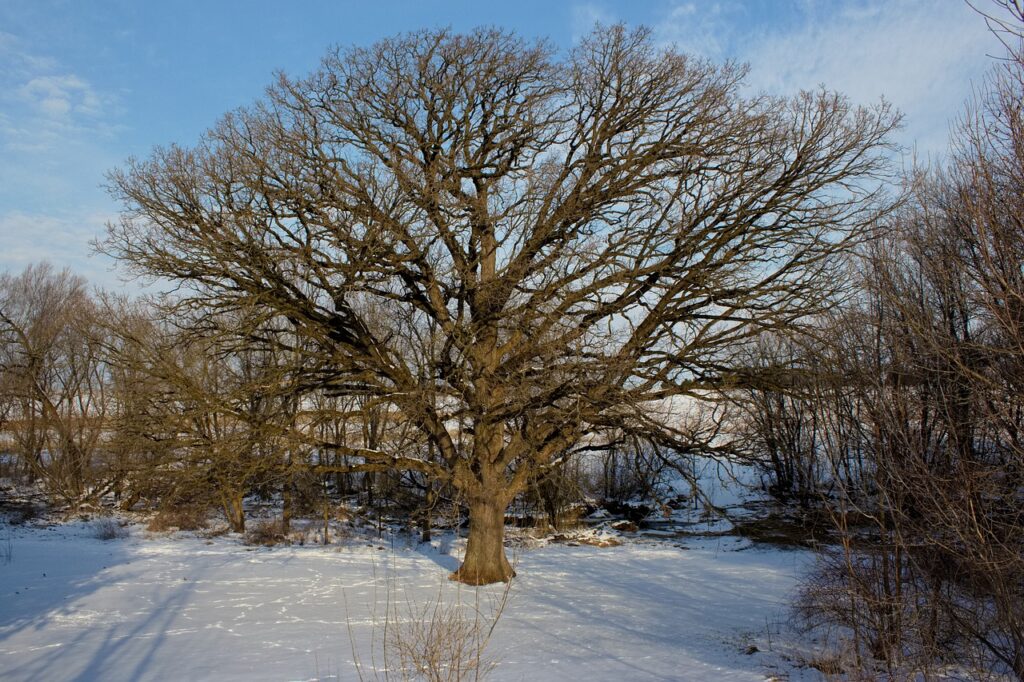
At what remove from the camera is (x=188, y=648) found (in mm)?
9008

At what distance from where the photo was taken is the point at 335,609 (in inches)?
452

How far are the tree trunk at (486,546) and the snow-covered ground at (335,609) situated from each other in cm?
33

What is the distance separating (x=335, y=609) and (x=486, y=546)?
2989mm

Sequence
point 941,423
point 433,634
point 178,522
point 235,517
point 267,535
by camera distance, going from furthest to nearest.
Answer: point 235,517
point 178,522
point 267,535
point 433,634
point 941,423

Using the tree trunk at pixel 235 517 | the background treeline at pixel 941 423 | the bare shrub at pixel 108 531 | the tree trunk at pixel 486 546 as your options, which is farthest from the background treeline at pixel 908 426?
the tree trunk at pixel 235 517

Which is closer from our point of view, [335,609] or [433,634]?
[433,634]

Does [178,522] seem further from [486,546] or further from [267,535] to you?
[486,546]

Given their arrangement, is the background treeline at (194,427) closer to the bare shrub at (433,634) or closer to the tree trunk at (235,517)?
the tree trunk at (235,517)

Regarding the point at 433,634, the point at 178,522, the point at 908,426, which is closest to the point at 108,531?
the point at 178,522

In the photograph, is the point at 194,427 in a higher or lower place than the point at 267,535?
higher

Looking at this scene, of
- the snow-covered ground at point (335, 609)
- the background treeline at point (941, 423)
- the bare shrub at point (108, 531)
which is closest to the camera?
the background treeline at point (941, 423)

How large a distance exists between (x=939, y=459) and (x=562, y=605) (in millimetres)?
7334

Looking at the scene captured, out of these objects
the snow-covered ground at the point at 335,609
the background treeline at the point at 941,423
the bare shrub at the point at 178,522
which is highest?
the background treeline at the point at 941,423

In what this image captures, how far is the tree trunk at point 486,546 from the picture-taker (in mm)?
12984
